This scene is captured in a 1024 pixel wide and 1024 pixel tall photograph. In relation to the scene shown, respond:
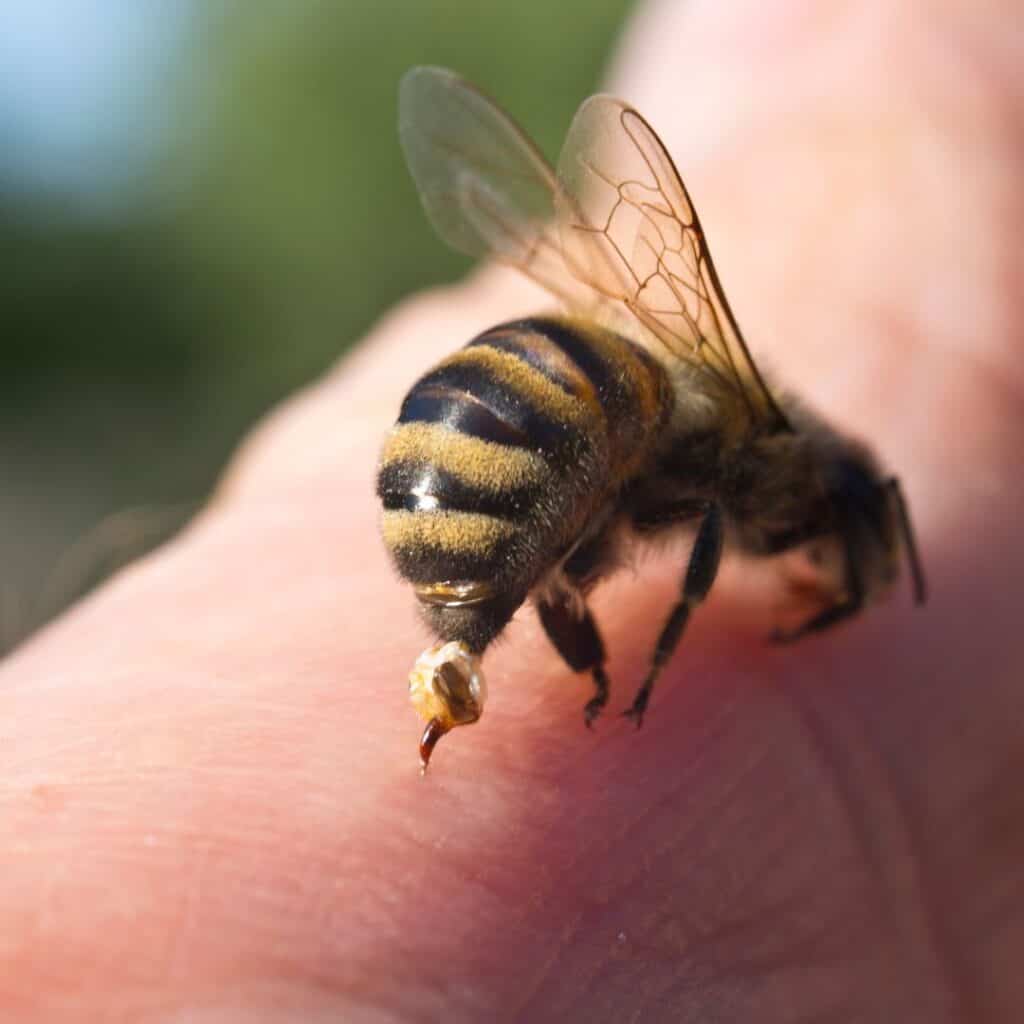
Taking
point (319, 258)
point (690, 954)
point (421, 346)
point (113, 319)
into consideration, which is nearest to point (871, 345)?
point (421, 346)


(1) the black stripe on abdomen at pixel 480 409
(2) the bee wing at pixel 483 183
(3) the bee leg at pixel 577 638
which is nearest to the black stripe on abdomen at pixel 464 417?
(1) the black stripe on abdomen at pixel 480 409

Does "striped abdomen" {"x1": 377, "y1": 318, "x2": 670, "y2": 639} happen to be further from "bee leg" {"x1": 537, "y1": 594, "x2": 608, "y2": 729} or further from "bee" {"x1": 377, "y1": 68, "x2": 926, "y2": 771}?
"bee leg" {"x1": 537, "y1": 594, "x2": 608, "y2": 729}

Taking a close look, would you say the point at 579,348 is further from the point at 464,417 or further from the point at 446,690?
the point at 446,690

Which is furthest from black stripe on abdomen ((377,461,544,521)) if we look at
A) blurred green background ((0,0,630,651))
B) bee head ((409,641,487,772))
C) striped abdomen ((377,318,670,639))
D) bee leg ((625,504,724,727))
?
blurred green background ((0,0,630,651))

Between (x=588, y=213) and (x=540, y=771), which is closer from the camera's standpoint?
(x=540, y=771)

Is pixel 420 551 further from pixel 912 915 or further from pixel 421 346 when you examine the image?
pixel 421 346

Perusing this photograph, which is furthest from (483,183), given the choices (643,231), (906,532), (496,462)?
(906,532)

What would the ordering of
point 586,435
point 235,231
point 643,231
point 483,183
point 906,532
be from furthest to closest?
point 235,231
point 906,532
point 483,183
point 643,231
point 586,435

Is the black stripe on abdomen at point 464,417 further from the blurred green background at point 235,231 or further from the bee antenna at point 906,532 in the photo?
the blurred green background at point 235,231
